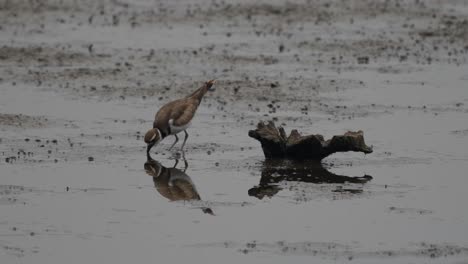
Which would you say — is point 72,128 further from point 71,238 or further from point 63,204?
point 71,238

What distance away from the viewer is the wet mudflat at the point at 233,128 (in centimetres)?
1301

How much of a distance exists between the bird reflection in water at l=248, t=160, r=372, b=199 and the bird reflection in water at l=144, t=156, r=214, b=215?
779mm

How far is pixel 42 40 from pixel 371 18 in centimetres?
762

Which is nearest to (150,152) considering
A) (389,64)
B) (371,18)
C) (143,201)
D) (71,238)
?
(143,201)

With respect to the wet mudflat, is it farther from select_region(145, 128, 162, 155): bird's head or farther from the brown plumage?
select_region(145, 128, 162, 155): bird's head

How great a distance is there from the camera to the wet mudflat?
13.0m

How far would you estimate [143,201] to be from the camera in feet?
47.4

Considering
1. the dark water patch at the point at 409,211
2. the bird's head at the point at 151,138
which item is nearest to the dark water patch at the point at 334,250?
the dark water patch at the point at 409,211

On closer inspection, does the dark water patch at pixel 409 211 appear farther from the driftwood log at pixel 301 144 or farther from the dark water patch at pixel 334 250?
the driftwood log at pixel 301 144

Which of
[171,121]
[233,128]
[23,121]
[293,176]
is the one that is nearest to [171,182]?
[293,176]

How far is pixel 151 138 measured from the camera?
663 inches

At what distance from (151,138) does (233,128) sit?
2014 mm

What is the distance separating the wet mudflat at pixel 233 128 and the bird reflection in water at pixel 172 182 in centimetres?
5

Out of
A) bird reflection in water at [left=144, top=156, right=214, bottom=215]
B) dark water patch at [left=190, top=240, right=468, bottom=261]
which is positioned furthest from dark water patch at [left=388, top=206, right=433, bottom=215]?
bird reflection in water at [left=144, top=156, right=214, bottom=215]
